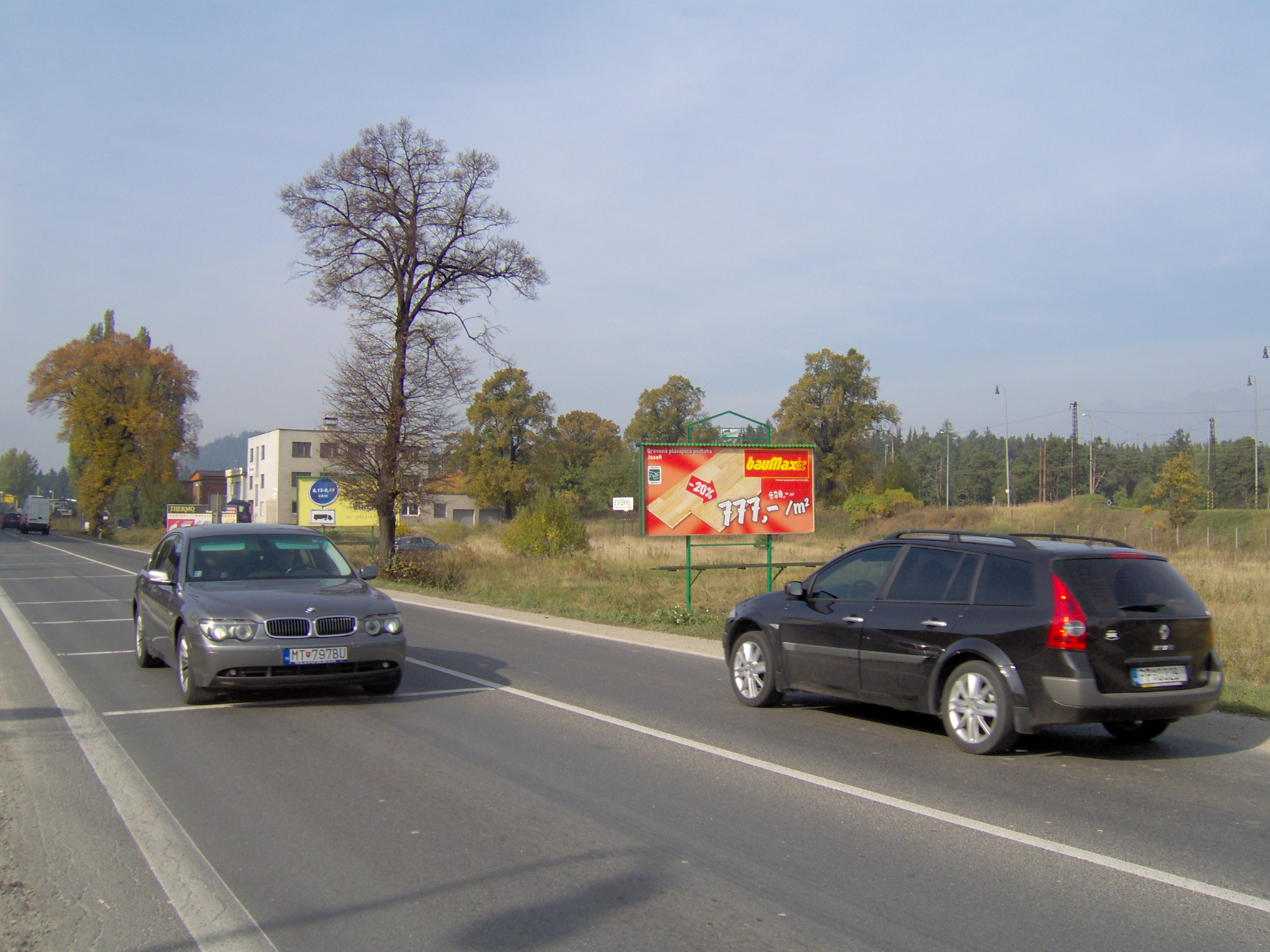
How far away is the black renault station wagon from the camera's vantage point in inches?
264

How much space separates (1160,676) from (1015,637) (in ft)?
3.42

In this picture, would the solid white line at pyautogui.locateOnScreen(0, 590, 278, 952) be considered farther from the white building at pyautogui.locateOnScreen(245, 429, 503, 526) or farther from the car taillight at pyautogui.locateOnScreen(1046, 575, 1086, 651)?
the white building at pyautogui.locateOnScreen(245, 429, 503, 526)

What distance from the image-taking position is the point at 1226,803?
602cm

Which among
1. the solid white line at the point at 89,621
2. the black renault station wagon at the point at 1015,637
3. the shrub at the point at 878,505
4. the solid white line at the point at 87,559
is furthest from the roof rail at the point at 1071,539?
the shrub at the point at 878,505

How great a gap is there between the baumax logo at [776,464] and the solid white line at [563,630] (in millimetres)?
4301

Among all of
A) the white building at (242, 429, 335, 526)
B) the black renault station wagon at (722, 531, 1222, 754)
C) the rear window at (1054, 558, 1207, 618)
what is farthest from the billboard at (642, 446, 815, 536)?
the white building at (242, 429, 335, 526)

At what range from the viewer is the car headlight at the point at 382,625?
862 centimetres

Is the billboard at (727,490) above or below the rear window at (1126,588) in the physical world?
above

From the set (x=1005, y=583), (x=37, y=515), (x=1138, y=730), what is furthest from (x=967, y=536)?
(x=37, y=515)

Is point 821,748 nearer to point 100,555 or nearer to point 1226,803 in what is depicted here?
point 1226,803

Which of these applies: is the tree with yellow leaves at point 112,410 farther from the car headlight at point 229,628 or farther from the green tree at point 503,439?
the car headlight at point 229,628

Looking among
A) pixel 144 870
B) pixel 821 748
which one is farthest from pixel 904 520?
pixel 144 870

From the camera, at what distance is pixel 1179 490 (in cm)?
5403

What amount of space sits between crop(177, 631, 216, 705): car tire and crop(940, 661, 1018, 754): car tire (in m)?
6.27
